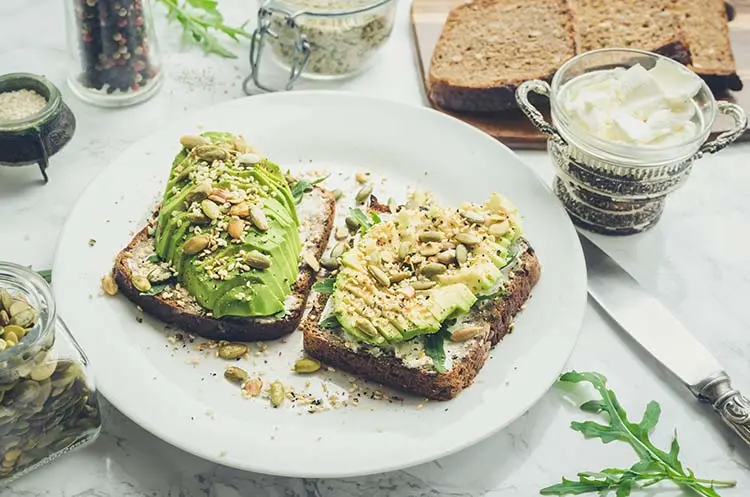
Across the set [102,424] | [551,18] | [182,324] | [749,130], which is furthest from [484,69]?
[102,424]

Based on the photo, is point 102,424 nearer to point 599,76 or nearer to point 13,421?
point 13,421

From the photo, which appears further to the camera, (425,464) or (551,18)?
(551,18)

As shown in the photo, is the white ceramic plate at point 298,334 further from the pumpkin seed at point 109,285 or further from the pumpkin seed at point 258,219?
the pumpkin seed at point 258,219

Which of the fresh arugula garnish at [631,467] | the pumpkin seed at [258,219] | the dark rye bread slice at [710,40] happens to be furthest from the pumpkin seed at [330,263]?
the dark rye bread slice at [710,40]

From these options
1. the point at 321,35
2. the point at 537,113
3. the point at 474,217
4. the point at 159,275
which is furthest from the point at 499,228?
the point at 321,35

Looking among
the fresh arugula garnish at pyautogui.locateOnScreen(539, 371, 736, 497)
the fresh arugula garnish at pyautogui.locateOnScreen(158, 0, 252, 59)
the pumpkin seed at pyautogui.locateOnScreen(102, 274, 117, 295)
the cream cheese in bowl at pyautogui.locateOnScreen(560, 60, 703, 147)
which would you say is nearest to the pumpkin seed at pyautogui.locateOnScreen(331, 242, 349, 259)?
the pumpkin seed at pyautogui.locateOnScreen(102, 274, 117, 295)

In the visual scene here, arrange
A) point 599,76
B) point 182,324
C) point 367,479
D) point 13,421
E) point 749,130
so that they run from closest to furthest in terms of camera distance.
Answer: point 13,421 → point 367,479 → point 182,324 → point 599,76 → point 749,130
